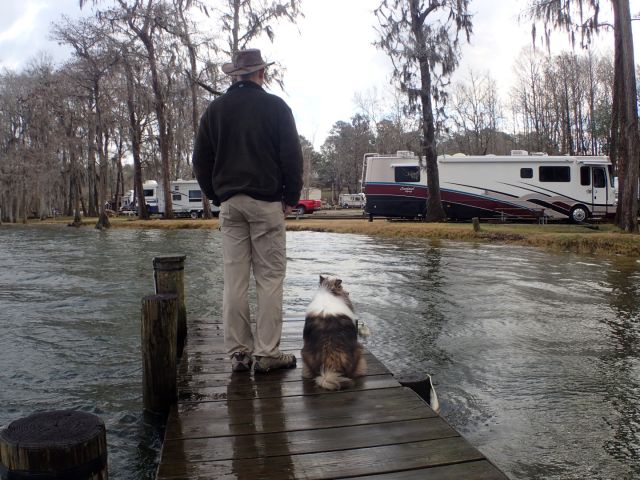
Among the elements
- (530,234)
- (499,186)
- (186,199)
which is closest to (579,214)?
(499,186)

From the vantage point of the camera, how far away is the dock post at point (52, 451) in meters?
1.92

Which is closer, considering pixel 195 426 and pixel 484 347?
pixel 195 426

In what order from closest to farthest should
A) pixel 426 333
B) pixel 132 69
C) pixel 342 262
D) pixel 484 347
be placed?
pixel 484 347 < pixel 426 333 < pixel 342 262 < pixel 132 69

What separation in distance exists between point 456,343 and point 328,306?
337cm

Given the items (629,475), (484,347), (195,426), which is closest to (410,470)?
(195,426)

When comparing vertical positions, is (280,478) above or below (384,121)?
below

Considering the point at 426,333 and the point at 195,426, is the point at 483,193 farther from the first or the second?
the point at 195,426

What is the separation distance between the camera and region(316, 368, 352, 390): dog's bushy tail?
→ 363 centimetres

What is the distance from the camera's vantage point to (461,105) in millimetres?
54062

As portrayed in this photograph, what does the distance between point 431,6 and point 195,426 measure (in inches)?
951

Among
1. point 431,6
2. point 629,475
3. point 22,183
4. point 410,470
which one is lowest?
point 629,475

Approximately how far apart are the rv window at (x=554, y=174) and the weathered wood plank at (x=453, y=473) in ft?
82.7

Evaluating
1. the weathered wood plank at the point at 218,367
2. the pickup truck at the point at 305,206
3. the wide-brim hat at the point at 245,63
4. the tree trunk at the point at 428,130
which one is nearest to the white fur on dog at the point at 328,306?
the weathered wood plank at the point at 218,367

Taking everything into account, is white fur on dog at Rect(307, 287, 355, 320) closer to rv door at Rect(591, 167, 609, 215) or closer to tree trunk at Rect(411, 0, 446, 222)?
tree trunk at Rect(411, 0, 446, 222)
